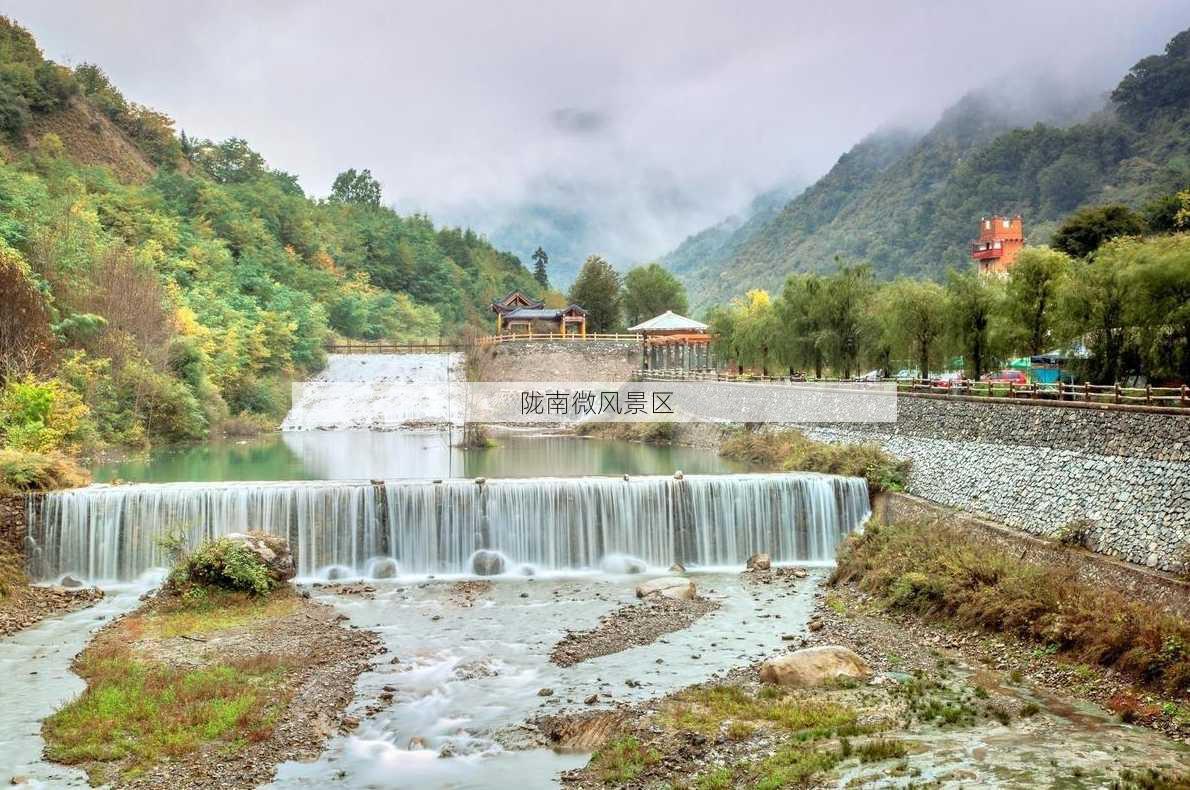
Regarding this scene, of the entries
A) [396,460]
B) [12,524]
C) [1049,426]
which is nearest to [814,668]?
[1049,426]

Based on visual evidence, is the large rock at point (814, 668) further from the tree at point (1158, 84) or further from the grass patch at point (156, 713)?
the tree at point (1158, 84)

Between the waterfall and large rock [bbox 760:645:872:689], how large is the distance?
8.45 meters

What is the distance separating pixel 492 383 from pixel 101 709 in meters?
47.6

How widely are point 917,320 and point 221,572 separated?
2261 cm

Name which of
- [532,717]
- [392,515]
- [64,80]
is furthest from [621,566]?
[64,80]

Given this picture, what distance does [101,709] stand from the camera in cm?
1239

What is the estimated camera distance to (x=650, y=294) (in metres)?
80.7

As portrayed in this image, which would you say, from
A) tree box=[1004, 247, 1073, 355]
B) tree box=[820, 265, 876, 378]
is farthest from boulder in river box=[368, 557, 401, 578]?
tree box=[820, 265, 876, 378]

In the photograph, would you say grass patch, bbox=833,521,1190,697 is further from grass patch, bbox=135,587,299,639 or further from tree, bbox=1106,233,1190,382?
grass patch, bbox=135,587,299,639

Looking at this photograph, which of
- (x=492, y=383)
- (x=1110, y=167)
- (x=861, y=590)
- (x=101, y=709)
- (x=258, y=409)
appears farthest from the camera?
(x=1110, y=167)

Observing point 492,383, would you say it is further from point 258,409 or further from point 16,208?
point 16,208

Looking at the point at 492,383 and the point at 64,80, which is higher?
the point at 64,80

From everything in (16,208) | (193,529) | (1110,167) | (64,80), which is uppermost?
(64,80)

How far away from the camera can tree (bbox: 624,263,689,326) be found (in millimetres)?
Result: 80688
